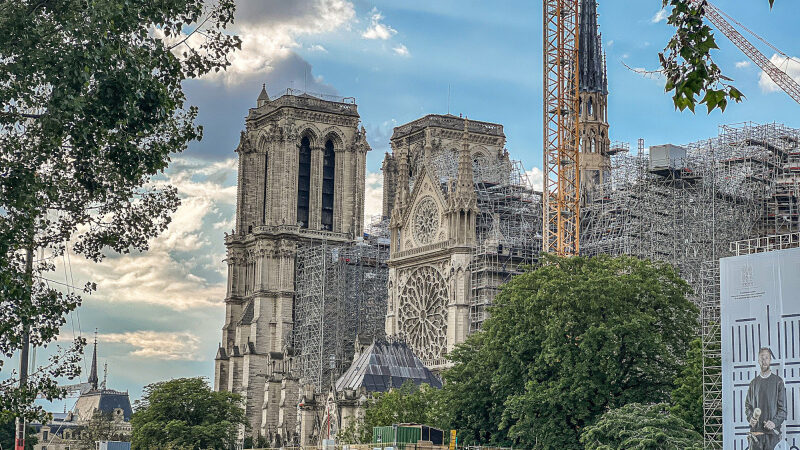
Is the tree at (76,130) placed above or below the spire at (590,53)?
below

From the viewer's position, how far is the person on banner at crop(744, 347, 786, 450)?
4562 centimetres

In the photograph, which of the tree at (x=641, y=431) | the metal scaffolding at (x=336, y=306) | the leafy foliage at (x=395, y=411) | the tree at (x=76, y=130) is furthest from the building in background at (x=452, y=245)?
the tree at (x=76, y=130)

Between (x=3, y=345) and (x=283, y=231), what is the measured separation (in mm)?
92062

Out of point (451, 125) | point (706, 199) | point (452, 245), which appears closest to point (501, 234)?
point (452, 245)

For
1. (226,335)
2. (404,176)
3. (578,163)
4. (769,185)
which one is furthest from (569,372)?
(226,335)

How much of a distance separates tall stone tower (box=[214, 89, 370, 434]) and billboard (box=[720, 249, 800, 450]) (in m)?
72.6

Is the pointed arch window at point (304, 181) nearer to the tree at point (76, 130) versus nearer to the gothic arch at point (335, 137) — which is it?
the gothic arch at point (335, 137)

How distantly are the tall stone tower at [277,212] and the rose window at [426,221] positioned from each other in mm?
22428

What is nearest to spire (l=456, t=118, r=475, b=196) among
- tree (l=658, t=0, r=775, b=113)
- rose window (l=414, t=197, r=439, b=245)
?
rose window (l=414, t=197, r=439, b=245)

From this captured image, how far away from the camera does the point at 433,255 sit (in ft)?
320

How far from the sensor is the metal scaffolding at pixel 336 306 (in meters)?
113

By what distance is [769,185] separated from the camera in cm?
8575

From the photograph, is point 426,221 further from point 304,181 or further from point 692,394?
point 692,394

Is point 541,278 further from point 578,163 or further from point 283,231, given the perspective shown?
point 283,231
